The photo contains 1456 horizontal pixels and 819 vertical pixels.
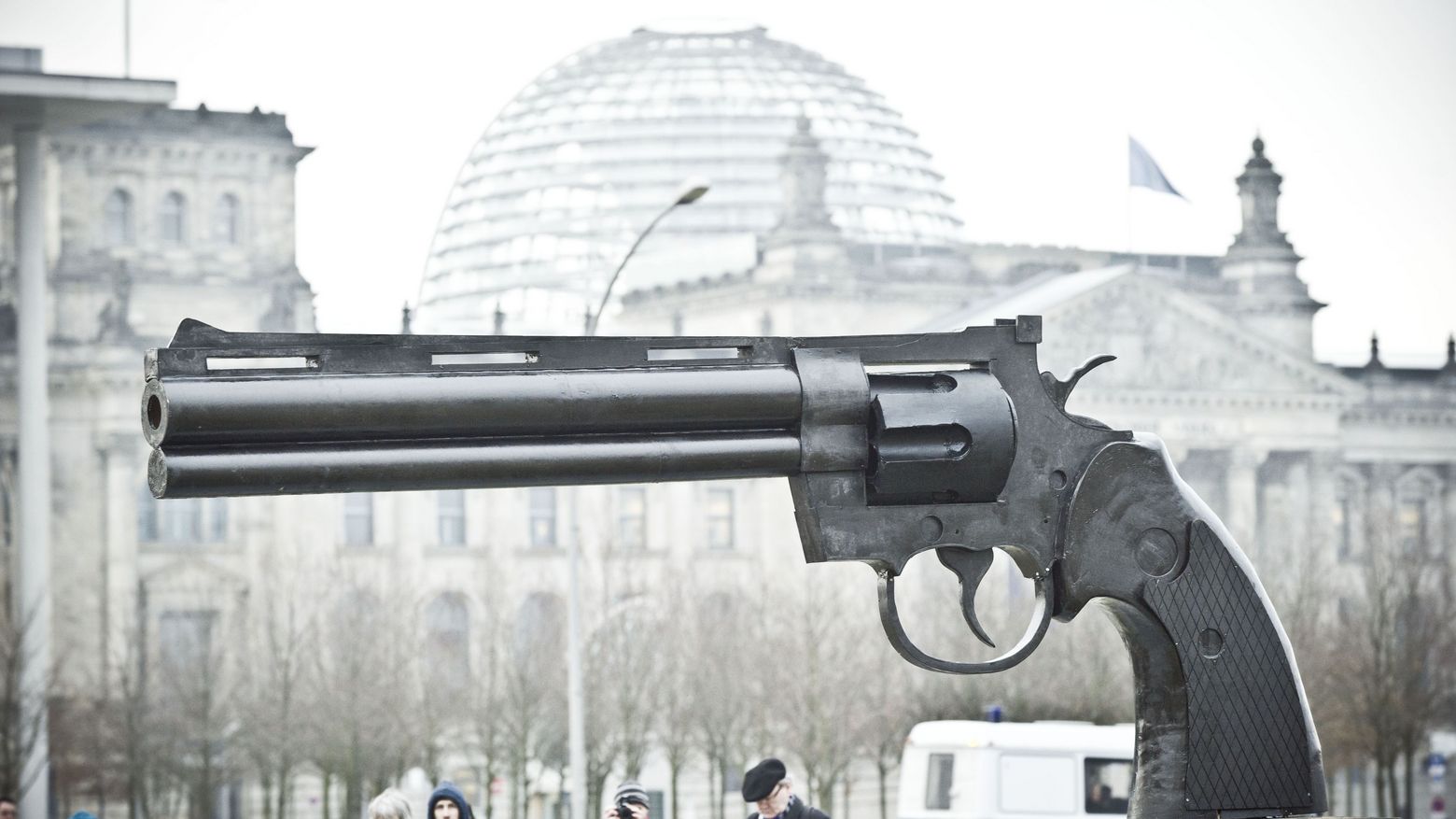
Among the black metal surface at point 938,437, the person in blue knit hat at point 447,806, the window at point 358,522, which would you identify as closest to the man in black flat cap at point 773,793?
the person in blue knit hat at point 447,806

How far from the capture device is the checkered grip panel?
23.8 ft

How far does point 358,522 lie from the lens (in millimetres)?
81438

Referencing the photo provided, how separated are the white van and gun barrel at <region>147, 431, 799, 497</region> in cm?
2302

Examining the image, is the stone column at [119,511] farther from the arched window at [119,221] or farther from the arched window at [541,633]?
the arched window at [541,633]

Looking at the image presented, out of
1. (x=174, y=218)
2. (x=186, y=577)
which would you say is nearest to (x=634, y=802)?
(x=186, y=577)

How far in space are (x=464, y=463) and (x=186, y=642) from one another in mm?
54911

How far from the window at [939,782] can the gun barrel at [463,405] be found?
79.3ft

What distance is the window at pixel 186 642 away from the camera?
55.7 meters

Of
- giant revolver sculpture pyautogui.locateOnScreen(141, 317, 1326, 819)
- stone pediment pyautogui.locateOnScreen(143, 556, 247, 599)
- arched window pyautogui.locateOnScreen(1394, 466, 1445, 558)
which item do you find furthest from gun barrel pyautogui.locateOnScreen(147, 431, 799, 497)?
arched window pyautogui.locateOnScreen(1394, 466, 1445, 558)

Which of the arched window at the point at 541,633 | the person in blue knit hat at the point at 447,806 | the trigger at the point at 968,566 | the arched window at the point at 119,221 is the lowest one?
the arched window at the point at 541,633

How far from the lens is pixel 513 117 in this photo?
136 metres

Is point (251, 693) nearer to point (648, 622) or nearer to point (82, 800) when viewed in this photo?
point (82, 800)

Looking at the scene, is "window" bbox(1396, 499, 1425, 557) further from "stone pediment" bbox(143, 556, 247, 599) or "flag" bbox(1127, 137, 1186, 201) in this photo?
"stone pediment" bbox(143, 556, 247, 599)

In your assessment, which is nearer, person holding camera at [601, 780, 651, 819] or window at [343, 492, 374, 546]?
person holding camera at [601, 780, 651, 819]
